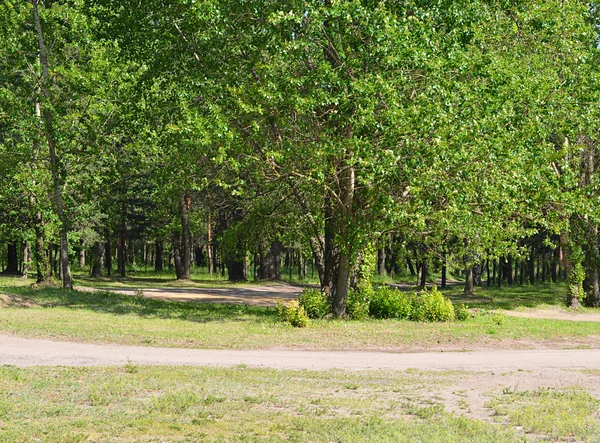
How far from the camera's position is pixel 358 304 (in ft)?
74.2

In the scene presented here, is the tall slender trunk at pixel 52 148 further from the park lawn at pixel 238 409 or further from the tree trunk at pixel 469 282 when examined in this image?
the tree trunk at pixel 469 282

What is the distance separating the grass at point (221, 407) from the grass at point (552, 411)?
0.50 metres

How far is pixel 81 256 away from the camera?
67.5 metres

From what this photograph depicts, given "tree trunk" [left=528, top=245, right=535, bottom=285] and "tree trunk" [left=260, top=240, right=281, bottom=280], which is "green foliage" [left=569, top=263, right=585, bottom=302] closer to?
"tree trunk" [left=260, top=240, right=281, bottom=280]

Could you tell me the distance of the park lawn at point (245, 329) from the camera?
1745 centimetres

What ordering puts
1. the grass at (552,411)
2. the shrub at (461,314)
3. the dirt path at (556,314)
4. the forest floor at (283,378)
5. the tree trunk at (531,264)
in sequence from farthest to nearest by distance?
the tree trunk at (531,264), the dirt path at (556,314), the shrub at (461,314), the grass at (552,411), the forest floor at (283,378)

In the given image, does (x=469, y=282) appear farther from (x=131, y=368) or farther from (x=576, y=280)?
(x=131, y=368)

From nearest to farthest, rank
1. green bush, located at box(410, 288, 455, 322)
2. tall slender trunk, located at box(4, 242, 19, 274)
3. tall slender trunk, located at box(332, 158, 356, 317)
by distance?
tall slender trunk, located at box(332, 158, 356, 317)
green bush, located at box(410, 288, 455, 322)
tall slender trunk, located at box(4, 242, 19, 274)

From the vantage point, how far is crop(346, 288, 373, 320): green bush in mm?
22562

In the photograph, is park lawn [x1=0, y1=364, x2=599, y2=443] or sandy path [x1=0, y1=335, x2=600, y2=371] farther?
sandy path [x1=0, y1=335, x2=600, y2=371]

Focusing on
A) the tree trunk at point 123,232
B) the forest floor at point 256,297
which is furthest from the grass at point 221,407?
the tree trunk at point 123,232

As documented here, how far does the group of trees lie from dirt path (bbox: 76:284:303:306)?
193 inches

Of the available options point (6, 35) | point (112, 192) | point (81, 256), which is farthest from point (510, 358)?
point (81, 256)

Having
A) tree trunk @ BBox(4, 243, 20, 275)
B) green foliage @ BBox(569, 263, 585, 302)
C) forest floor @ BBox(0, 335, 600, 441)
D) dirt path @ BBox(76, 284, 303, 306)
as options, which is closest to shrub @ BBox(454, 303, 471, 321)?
forest floor @ BBox(0, 335, 600, 441)
